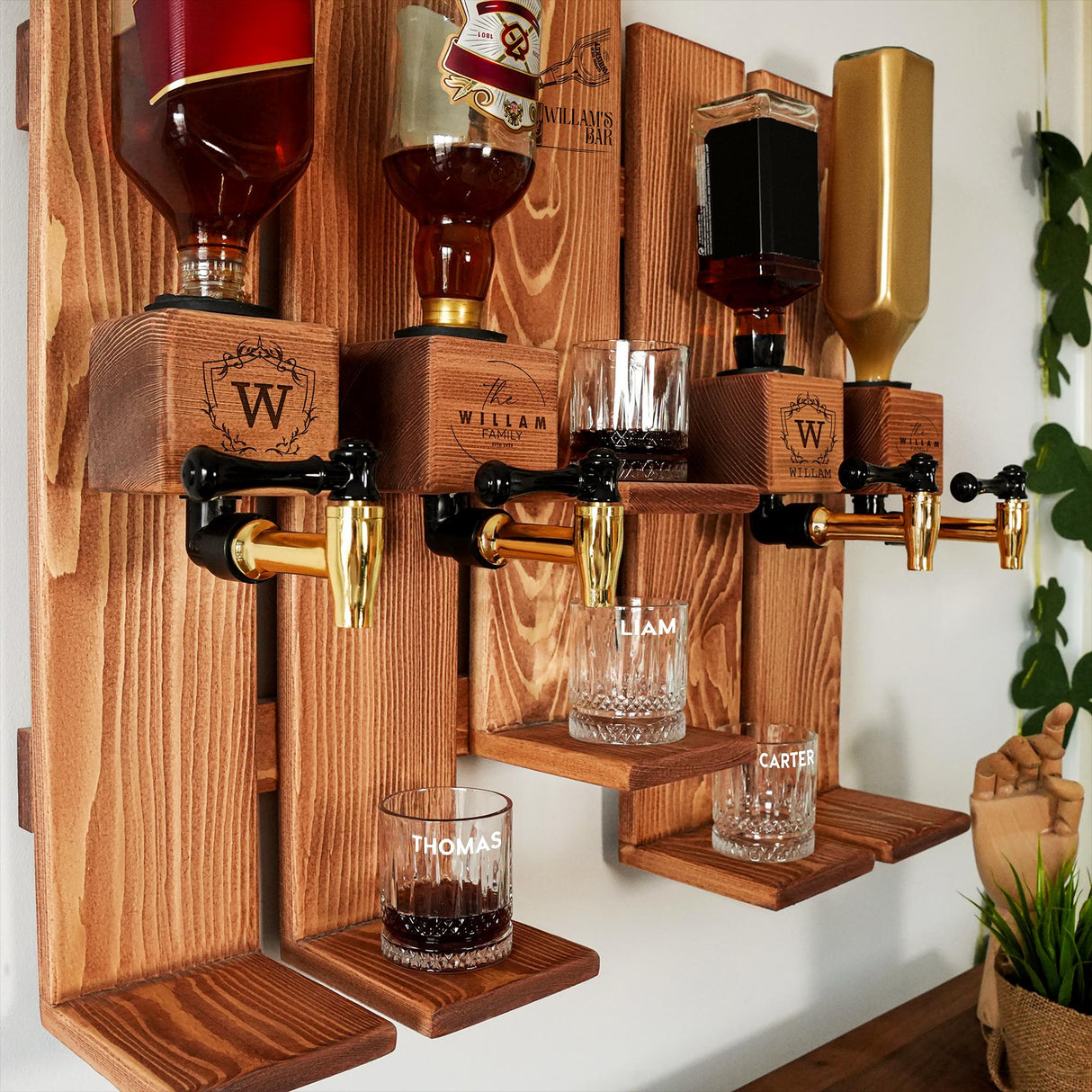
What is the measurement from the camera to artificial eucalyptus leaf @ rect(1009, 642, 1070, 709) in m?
1.66

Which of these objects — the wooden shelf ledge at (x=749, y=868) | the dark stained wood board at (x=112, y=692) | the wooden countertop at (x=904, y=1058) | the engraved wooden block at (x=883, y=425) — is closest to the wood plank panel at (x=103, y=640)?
the dark stained wood board at (x=112, y=692)

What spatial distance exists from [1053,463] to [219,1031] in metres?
1.44

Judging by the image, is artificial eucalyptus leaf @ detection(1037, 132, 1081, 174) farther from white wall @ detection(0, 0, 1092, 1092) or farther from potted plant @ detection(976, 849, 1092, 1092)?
potted plant @ detection(976, 849, 1092, 1092)

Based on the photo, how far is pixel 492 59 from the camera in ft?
2.39

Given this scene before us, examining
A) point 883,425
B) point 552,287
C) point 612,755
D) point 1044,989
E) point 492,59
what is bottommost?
point 1044,989

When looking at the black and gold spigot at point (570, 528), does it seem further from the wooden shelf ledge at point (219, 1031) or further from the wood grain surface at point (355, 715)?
the wooden shelf ledge at point (219, 1031)

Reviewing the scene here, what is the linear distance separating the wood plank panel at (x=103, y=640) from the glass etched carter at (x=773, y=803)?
0.46 meters

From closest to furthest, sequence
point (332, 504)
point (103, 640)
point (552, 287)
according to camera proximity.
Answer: point (332, 504)
point (103, 640)
point (552, 287)

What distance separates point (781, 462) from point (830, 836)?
37cm

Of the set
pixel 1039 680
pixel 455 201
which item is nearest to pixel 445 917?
pixel 455 201

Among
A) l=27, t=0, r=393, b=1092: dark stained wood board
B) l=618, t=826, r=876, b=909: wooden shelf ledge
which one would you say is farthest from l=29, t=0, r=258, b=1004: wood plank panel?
l=618, t=826, r=876, b=909: wooden shelf ledge

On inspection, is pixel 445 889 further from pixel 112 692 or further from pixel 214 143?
pixel 214 143

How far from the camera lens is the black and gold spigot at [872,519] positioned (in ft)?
3.20

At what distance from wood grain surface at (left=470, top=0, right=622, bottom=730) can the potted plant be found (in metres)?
0.60
